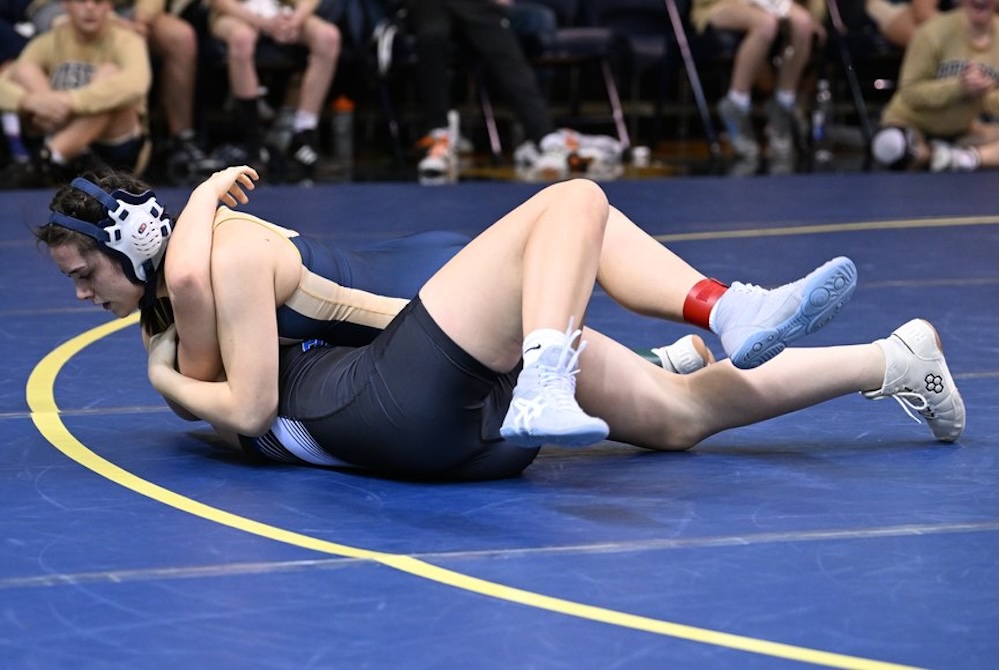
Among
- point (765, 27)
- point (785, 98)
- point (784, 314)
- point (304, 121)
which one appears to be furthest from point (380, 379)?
point (785, 98)

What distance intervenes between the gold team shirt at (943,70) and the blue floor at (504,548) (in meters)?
4.83

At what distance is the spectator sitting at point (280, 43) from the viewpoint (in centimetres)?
909

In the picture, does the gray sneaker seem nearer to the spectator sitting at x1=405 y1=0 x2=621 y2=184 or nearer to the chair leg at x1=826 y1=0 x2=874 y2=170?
the chair leg at x1=826 y1=0 x2=874 y2=170

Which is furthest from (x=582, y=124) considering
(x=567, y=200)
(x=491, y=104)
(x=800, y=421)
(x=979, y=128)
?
(x=567, y=200)

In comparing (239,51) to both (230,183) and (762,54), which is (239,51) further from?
(230,183)

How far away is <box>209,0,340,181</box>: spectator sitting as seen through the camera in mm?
9086

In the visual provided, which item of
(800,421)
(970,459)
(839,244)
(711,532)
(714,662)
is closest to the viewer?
(714,662)

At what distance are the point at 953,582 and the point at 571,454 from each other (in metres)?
1.14

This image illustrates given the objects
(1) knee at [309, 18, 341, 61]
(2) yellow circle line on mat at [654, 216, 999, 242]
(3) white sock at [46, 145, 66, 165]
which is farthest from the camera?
(1) knee at [309, 18, 341, 61]

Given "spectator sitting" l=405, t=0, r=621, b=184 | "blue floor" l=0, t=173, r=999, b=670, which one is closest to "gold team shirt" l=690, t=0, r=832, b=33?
"spectator sitting" l=405, t=0, r=621, b=184

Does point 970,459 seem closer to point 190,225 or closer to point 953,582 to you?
point 953,582

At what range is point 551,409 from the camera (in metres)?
3.05

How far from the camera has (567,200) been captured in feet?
11.0

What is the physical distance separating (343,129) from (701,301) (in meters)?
7.04
